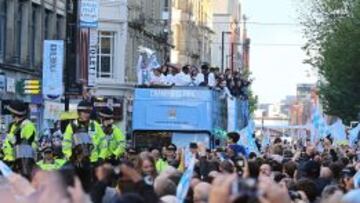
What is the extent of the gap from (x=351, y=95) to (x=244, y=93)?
19262 mm

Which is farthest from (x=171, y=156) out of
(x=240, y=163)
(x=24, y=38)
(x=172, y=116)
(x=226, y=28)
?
(x=226, y=28)

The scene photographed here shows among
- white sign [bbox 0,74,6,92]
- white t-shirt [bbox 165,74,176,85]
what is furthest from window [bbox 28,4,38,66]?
white t-shirt [bbox 165,74,176,85]

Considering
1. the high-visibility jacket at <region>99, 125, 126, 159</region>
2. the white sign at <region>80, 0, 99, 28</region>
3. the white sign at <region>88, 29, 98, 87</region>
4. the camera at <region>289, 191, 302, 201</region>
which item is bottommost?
the camera at <region>289, 191, 302, 201</region>

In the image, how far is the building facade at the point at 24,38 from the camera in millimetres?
42312

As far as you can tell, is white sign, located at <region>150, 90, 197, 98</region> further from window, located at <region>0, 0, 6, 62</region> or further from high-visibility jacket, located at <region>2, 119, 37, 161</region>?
high-visibility jacket, located at <region>2, 119, 37, 161</region>

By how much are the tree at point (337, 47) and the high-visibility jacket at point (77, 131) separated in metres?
29.8

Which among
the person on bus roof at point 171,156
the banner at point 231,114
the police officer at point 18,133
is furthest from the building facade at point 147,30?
the police officer at point 18,133

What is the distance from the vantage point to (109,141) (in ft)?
55.8

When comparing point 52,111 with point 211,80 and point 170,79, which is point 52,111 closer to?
point 211,80

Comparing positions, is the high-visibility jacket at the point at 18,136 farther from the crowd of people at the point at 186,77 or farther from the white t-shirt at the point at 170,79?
the white t-shirt at the point at 170,79

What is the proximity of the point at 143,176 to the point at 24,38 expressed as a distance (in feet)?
111

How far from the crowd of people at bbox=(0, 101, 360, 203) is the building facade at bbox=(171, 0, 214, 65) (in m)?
61.4

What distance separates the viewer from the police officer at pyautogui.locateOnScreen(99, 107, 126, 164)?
1673cm

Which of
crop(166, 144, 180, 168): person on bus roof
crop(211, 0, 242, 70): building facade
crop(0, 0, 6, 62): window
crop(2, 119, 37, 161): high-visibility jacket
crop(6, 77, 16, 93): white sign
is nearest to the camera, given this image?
crop(2, 119, 37, 161): high-visibility jacket
